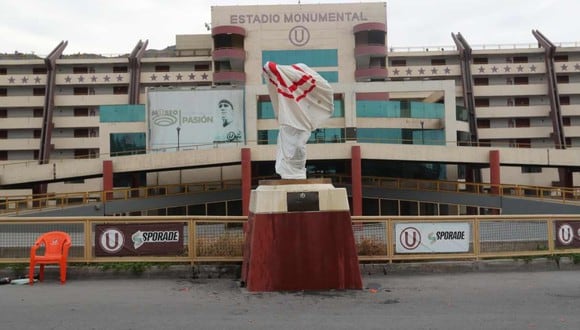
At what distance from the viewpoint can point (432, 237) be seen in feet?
38.1

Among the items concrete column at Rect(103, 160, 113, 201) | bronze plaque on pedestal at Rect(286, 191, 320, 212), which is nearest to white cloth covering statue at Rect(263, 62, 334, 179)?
bronze plaque on pedestal at Rect(286, 191, 320, 212)

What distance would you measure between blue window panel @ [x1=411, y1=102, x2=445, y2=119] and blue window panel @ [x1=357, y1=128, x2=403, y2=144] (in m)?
2.27

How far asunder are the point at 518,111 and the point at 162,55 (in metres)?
41.3

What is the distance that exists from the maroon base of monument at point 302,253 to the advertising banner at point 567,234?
576 cm

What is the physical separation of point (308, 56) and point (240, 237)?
43.6 m

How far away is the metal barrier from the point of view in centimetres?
1099

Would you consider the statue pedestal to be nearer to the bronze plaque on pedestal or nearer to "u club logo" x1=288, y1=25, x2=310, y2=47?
the bronze plaque on pedestal

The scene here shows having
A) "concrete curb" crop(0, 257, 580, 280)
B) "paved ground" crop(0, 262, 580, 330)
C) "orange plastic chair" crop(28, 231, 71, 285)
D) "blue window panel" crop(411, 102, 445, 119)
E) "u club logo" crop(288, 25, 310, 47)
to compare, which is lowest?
"paved ground" crop(0, 262, 580, 330)

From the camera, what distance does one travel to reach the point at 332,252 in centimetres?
945

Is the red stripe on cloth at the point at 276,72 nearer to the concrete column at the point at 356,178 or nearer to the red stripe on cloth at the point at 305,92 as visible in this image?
the red stripe on cloth at the point at 305,92

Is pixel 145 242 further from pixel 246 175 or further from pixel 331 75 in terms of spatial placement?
pixel 331 75

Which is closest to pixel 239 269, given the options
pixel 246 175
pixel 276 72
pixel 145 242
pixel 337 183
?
pixel 145 242

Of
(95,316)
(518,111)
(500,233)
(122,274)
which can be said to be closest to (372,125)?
(518,111)

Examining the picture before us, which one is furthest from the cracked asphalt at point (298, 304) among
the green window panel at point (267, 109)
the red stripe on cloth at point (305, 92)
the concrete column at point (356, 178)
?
the green window panel at point (267, 109)
